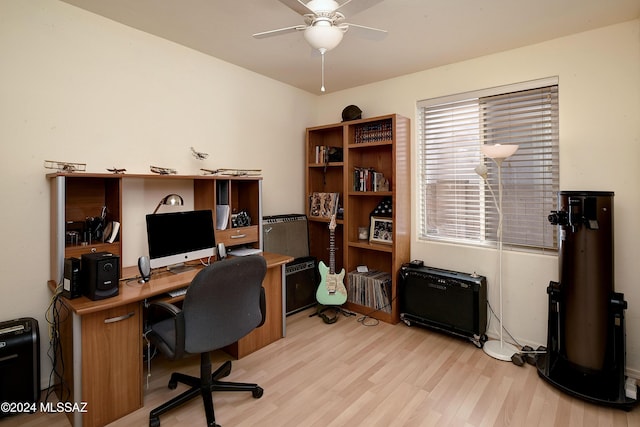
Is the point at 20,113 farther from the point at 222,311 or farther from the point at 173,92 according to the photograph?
the point at 222,311

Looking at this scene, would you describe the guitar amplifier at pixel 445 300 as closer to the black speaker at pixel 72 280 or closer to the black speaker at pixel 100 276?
the black speaker at pixel 100 276

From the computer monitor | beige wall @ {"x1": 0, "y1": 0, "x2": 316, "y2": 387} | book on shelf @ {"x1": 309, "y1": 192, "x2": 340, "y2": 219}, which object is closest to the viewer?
beige wall @ {"x1": 0, "y1": 0, "x2": 316, "y2": 387}

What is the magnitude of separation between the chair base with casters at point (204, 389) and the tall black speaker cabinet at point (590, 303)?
6.74 feet

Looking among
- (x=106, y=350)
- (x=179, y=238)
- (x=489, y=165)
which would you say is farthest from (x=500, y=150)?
(x=106, y=350)

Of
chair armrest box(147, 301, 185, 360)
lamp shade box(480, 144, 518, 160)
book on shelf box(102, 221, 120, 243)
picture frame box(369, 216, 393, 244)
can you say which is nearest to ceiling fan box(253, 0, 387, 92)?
lamp shade box(480, 144, 518, 160)

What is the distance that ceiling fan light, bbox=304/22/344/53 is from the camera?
1.66m

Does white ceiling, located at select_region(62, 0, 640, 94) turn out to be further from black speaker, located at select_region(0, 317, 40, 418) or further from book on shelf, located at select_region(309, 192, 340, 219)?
black speaker, located at select_region(0, 317, 40, 418)

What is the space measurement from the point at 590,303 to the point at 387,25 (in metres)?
2.34

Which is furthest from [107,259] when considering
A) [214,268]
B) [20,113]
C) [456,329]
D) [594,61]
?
[594,61]

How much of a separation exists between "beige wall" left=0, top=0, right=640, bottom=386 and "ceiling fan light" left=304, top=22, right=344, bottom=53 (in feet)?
5.08

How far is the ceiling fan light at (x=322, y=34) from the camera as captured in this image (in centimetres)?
166

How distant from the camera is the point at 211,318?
1736 millimetres

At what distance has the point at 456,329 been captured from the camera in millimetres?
2811

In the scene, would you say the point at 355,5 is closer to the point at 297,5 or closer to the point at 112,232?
the point at 297,5
